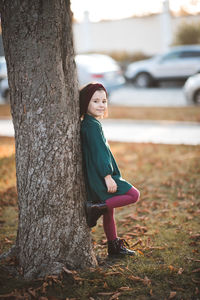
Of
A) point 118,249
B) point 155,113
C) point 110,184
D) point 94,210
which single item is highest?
point 110,184

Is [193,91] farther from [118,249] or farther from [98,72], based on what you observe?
[118,249]

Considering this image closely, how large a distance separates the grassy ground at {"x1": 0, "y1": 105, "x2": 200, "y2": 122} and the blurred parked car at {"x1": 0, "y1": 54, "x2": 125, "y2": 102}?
4.23 feet

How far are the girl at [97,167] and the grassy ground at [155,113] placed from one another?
667 centimetres

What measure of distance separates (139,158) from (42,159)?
3.96 metres

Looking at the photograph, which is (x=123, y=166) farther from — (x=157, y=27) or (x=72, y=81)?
(x=157, y=27)

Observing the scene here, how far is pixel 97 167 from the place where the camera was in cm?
302

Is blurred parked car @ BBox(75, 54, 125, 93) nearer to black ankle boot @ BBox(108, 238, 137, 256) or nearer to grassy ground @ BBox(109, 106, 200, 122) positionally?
grassy ground @ BBox(109, 106, 200, 122)

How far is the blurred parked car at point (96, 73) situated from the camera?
12.8m

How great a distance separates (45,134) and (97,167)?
52 centimetres

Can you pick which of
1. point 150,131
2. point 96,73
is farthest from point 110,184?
point 96,73

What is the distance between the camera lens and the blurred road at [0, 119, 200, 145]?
785cm

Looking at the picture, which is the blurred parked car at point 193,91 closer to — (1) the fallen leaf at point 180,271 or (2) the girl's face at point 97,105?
(2) the girl's face at point 97,105

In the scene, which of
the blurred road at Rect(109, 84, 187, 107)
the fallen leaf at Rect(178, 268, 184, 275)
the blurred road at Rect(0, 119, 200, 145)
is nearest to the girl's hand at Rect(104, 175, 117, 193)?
the fallen leaf at Rect(178, 268, 184, 275)

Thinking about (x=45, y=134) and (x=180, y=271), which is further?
(x=180, y=271)
